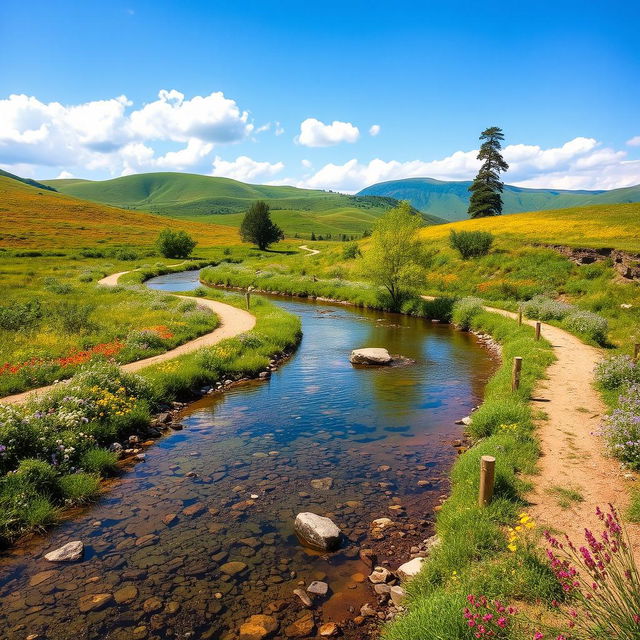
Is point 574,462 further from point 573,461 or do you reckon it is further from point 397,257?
point 397,257

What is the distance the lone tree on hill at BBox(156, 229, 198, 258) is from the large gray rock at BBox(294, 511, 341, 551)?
94.0 m

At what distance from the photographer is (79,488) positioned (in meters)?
11.5

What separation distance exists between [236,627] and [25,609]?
12.5 feet

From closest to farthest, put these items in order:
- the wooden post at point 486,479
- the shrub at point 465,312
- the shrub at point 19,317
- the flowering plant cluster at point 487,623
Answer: the flowering plant cluster at point 487,623 < the wooden post at point 486,479 < the shrub at point 19,317 < the shrub at point 465,312

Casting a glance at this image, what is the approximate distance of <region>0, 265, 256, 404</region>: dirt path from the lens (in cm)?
1666

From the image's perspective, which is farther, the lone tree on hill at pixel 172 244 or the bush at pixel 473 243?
the lone tree on hill at pixel 172 244

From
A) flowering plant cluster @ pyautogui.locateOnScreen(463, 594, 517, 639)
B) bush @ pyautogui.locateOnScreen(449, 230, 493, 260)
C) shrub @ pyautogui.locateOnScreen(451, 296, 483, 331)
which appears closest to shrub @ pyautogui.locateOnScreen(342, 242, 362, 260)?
bush @ pyautogui.locateOnScreen(449, 230, 493, 260)

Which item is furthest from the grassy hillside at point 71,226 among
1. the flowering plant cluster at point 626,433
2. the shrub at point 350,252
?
the flowering plant cluster at point 626,433

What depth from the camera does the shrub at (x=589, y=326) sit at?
26880 millimetres

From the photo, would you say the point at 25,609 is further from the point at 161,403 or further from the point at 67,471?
the point at 161,403

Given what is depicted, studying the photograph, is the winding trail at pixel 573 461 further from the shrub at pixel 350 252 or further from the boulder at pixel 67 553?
the shrub at pixel 350 252

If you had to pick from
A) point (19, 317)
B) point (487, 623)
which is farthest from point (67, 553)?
point (19, 317)

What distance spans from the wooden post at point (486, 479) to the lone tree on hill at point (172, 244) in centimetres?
9585

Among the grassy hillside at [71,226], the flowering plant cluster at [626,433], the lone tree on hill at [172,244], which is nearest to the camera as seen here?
the flowering plant cluster at [626,433]
